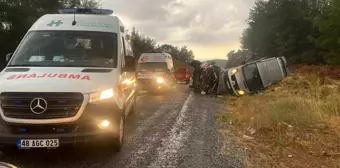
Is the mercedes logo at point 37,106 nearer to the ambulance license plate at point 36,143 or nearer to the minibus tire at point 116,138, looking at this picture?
the ambulance license plate at point 36,143

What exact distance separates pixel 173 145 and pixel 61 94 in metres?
2.47

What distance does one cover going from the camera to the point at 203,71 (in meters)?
20.6

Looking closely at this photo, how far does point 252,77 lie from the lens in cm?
1739

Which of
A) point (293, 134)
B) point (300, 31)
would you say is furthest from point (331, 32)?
point (293, 134)

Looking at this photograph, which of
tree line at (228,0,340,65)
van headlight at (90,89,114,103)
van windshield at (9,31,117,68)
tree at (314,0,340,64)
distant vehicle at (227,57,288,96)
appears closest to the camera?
van headlight at (90,89,114,103)

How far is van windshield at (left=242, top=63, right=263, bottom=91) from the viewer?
56.9ft

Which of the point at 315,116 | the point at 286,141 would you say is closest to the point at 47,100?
the point at 286,141

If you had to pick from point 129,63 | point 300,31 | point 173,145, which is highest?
point 300,31

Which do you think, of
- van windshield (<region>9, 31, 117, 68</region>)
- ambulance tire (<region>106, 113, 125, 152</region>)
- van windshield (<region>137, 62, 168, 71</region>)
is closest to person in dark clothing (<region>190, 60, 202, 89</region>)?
van windshield (<region>137, 62, 168, 71</region>)

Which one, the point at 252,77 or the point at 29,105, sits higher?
the point at 29,105

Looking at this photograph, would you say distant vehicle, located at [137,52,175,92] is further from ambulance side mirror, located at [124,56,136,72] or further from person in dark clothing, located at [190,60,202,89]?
ambulance side mirror, located at [124,56,136,72]

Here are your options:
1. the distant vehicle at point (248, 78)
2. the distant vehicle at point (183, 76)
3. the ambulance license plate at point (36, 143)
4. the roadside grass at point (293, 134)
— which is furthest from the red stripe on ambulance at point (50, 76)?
the distant vehicle at point (183, 76)

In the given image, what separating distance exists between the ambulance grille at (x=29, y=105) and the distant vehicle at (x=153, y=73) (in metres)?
14.8

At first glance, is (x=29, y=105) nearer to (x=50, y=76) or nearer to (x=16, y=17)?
(x=50, y=76)
